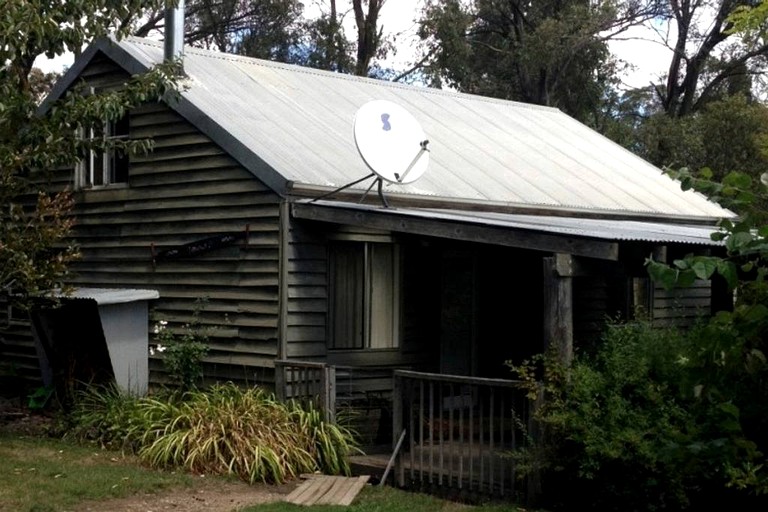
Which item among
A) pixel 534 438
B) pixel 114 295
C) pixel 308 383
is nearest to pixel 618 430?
pixel 534 438

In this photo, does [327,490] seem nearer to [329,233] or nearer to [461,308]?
[329,233]

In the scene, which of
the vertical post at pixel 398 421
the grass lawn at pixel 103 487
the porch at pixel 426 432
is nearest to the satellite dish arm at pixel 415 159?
the porch at pixel 426 432

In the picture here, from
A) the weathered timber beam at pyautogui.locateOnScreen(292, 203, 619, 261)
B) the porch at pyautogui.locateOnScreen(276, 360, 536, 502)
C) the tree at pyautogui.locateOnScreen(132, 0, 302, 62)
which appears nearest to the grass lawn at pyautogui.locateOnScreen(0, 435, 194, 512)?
the porch at pyautogui.locateOnScreen(276, 360, 536, 502)

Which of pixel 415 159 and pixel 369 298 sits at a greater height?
pixel 415 159

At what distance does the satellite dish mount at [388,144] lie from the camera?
38.9ft

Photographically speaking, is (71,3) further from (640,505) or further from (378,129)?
(640,505)

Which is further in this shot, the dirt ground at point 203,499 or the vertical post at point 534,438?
the vertical post at point 534,438

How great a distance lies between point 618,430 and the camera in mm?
8766

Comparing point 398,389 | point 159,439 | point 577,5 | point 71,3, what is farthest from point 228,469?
point 577,5

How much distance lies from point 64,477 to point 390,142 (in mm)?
5033

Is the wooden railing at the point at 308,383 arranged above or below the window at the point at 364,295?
below

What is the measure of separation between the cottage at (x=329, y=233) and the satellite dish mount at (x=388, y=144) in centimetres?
42

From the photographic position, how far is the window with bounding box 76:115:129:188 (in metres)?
14.9

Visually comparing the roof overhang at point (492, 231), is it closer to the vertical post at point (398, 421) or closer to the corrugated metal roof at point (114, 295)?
the vertical post at point (398, 421)
